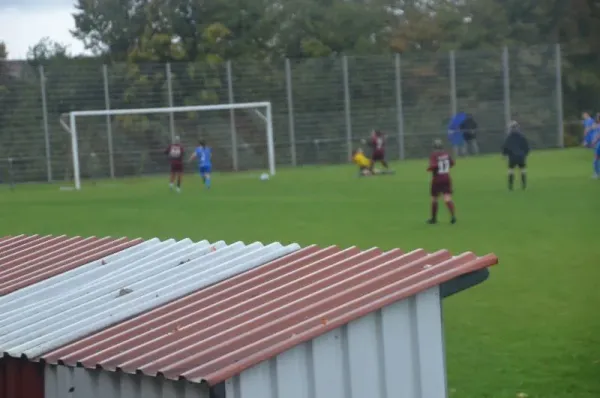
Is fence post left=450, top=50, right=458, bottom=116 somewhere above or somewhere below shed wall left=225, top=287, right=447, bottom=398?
above

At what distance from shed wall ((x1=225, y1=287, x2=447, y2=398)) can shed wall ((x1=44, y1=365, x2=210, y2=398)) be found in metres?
0.35

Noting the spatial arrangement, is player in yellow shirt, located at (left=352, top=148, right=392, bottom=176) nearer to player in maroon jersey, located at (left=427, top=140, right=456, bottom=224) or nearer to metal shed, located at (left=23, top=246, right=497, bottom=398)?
player in maroon jersey, located at (left=427, top=140, right=456, bottom=224)

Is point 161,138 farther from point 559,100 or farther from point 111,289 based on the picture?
point 111,289

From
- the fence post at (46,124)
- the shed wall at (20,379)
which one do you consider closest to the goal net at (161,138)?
the fence post at (46,124)

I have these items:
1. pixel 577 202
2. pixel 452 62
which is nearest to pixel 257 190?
pixel 577 202

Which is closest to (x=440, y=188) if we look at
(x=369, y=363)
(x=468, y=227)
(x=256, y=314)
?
(x=468, y=227)

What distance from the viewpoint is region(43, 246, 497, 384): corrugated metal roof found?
20.5 feet

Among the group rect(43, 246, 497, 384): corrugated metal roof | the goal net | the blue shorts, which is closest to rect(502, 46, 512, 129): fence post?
the blue shorts

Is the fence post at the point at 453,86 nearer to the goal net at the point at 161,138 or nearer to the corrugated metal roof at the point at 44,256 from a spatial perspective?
the goal net at the point at 161,138

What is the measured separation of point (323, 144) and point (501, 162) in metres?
8.39

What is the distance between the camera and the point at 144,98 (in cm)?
4488

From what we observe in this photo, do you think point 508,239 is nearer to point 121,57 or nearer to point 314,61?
point 314,61

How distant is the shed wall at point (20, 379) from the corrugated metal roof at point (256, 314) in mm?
248

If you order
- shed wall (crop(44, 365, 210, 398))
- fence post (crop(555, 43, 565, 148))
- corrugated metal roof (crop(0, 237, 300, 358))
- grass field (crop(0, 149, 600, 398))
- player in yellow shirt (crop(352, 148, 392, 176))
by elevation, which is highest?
fence post (crop(555, 43, 565, 148))
